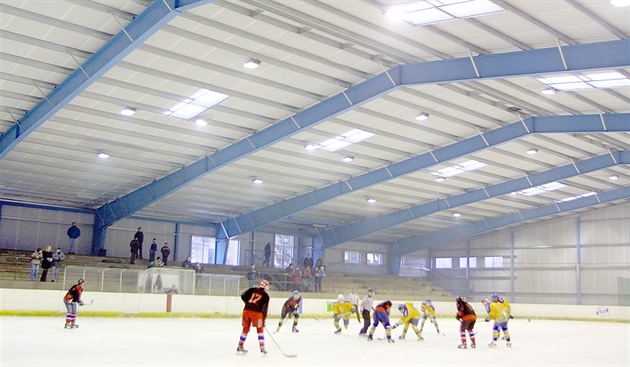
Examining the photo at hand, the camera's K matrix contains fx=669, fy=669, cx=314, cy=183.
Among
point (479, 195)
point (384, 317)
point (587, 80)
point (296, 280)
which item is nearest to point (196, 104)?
point (384, 317)

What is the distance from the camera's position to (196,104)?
81.4 feet

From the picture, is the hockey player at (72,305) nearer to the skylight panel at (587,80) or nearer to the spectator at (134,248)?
the skylight panel at (587,80)

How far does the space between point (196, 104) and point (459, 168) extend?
16.8 meters

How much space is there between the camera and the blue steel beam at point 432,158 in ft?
85.5

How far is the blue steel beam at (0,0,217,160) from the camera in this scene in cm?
1718

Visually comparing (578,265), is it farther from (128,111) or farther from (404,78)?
(128,111)

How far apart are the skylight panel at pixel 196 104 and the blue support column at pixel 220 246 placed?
2101cm

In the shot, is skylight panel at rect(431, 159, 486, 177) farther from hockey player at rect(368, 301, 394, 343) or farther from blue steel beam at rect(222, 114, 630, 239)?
hockey player at rect(368, 301, 394, 343)

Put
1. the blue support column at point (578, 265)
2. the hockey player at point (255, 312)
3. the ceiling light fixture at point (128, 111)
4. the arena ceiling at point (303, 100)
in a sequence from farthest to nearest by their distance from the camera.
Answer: the blue support column at point (578, 265) < the ceiling light fixture at point (128, 111) < the arena ceiling at point (303, 100) < the hockey player at point (255, 312)

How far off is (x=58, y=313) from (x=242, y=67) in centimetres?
1225

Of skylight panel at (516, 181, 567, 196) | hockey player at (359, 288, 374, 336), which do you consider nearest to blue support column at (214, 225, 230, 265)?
skylight panel at (516, 181, 567, 196)

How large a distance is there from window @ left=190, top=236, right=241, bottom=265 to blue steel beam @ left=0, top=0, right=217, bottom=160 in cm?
2167

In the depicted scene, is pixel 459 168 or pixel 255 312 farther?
pixel 459 168

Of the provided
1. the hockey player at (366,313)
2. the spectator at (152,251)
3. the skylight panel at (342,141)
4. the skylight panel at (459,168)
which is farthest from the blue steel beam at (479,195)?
the hockey player at (366,313)
